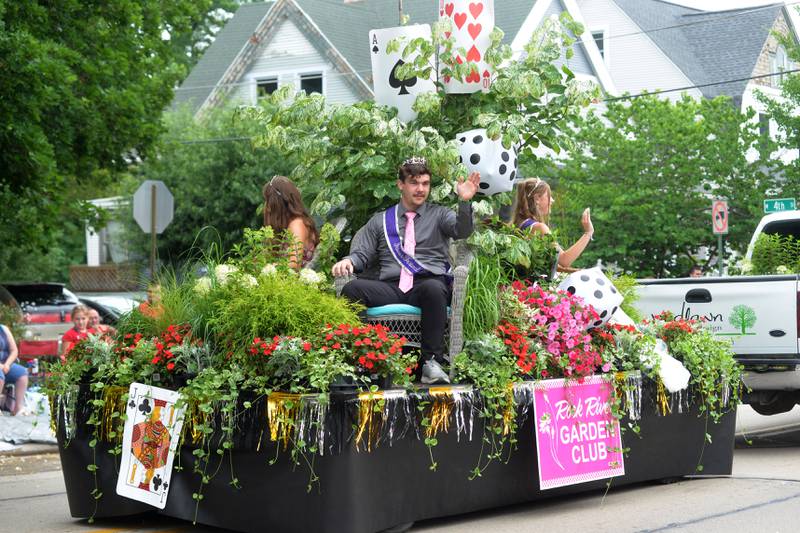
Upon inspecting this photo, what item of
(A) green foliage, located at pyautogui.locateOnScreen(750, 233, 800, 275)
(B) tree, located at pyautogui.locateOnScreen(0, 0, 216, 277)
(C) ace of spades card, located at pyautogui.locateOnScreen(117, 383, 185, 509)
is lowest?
(C) ace of spades card, located at pyautogui.locateOnScreen(117, 383, 185, 509)

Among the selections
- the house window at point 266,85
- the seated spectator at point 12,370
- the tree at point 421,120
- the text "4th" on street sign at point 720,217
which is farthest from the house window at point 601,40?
A: the tree at point 421,120

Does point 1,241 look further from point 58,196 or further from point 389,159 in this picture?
point 389,159

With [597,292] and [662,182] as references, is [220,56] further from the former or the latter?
[597,292]

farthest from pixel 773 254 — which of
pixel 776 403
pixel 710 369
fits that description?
pixel 710 369

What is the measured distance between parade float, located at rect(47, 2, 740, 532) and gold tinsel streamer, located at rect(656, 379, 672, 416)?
13mm

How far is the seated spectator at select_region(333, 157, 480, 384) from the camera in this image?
23.8ft

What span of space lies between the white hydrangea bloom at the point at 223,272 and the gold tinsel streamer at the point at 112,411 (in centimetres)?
82

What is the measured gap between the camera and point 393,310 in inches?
285

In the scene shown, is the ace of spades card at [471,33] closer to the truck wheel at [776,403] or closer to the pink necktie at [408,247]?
the pink necktie at [408,247]

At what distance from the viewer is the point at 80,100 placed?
1819 cm

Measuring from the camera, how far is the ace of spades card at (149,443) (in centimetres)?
672

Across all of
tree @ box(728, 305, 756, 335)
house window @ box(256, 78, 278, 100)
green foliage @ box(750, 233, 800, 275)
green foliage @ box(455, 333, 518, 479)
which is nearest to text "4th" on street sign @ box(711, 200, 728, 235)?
green foliage @ box(750, 233, 800, 275)

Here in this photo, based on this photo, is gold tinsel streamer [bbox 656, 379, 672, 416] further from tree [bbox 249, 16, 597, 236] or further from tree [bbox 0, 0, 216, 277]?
tree [bbox 0, 0, 216, 277]

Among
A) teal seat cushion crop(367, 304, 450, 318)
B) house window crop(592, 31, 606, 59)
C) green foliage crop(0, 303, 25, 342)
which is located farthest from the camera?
house window crop(592, 31, 606, 59)
